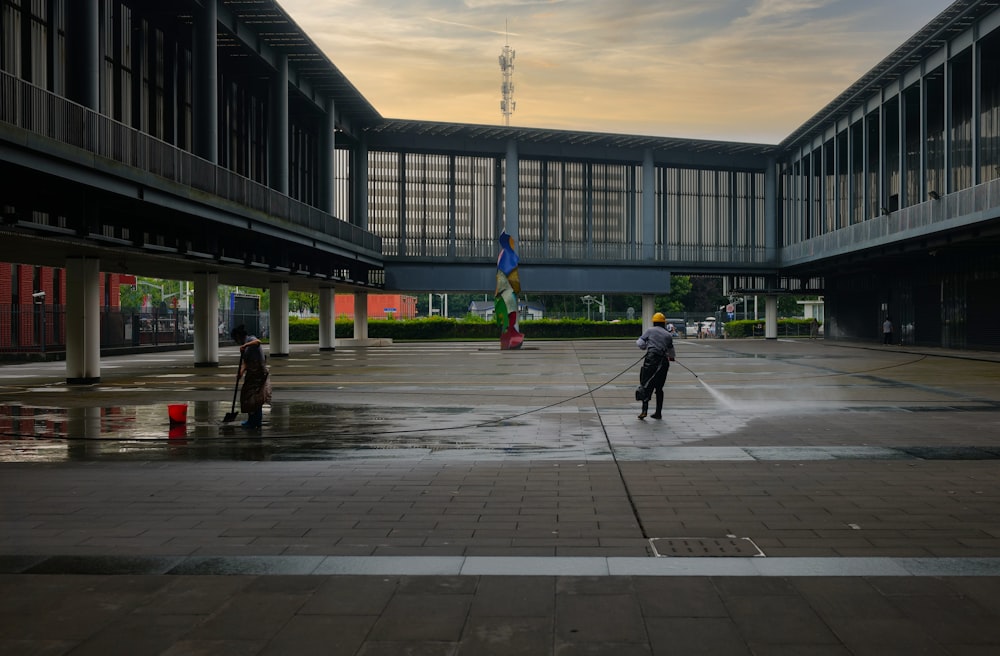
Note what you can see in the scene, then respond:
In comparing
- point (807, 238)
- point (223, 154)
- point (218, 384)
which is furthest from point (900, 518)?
point (807, 238)

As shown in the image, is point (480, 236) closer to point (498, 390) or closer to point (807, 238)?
point (807, 238)

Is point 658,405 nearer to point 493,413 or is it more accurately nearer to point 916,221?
point 493,413

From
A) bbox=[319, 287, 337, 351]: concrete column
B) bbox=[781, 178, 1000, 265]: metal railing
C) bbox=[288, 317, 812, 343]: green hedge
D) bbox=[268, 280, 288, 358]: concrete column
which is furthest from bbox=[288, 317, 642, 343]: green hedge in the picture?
bbox=[268, 280, 288, 358]: concrete column

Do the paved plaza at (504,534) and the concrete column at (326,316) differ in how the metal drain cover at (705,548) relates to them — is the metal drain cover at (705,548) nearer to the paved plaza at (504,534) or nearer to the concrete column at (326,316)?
the paved plaza at (504,534)

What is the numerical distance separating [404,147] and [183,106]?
865 inches

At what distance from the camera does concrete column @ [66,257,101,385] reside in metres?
24.0

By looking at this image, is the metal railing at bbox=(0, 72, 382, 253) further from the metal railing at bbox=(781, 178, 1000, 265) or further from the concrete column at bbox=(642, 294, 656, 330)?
the concrete column at bbox=(642, 294, 656, 330)

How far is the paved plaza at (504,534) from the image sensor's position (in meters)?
4.50

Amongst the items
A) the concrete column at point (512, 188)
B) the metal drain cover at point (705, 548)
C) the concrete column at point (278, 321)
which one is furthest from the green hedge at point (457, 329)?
the metal drain cover at point (705, 548)

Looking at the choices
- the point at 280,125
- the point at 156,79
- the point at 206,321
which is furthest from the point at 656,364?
the point at 280,125

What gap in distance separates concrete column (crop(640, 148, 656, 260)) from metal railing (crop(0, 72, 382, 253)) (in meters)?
32.4

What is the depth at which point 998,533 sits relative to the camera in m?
6.51

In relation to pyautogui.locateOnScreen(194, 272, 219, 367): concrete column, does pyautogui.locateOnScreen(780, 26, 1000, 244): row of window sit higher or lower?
higher

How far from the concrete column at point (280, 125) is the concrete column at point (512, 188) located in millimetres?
20222
